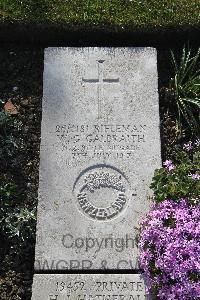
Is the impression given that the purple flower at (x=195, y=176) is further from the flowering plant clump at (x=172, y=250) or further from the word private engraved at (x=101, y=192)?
the word private engraved at (x=101, y=192)

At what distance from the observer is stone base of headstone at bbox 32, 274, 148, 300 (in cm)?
462

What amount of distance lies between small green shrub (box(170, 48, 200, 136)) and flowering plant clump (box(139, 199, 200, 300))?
4.50 feet

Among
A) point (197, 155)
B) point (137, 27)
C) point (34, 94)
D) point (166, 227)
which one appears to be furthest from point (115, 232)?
point (137, 27)

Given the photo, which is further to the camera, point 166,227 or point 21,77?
point 21,77

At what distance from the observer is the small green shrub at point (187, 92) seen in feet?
19.1

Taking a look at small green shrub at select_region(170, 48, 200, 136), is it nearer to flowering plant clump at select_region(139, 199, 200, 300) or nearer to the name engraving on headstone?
the name engraving on headstone

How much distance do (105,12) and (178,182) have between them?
2311 millimetres

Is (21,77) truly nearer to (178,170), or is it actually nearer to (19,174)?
(19,174)

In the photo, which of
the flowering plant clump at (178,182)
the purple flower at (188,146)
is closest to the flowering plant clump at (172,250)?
the flowering plant clump at (178,182)

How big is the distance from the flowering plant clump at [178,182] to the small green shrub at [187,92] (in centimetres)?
79

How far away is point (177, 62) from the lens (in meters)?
6.36

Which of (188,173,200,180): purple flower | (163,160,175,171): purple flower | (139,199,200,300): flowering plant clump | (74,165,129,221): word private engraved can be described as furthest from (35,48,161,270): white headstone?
Result: (188,173,200,180): purple flower

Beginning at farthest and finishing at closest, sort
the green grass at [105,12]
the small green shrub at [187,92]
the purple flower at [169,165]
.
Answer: the green grass at [105,12] < the small green shrub at [187,92] < the purple flower at [169,165]

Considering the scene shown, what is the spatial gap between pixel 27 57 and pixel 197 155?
2.25m
